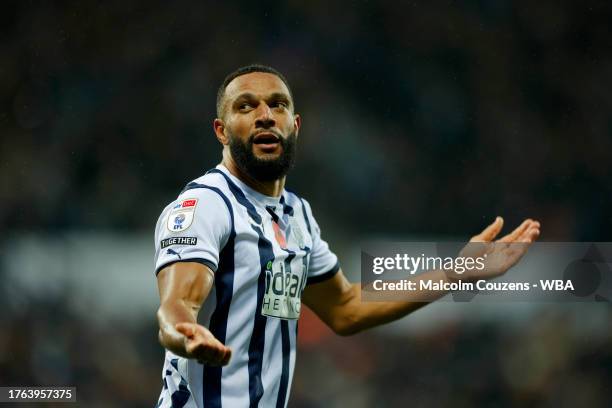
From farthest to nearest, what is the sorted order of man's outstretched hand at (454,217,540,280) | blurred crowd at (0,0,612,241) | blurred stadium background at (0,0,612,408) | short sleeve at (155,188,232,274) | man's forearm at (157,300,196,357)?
blurred crowd at (0,0,612,241), blurred stadium background at (0,0,612,408), man's outstretched hand at (454,217,540,280), short sleeve at (155,188,232,274), man's forearm at (157,300,196,357)

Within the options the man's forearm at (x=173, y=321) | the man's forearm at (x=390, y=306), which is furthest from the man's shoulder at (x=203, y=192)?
the man's forearm at (x=390, y=306)

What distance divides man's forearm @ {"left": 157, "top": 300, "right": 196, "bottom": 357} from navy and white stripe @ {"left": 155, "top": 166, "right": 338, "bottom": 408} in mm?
245

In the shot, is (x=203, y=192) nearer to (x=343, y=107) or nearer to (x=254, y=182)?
(x=254, y=182)

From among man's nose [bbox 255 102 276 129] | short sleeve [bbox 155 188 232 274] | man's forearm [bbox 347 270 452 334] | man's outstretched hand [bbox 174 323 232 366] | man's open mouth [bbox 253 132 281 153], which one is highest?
man's nose [bbox 255 102 276 129]

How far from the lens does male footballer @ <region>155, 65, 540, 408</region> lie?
9.06 ft

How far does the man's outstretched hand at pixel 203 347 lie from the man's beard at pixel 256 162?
1.03 meters

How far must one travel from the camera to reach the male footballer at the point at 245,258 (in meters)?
2.76

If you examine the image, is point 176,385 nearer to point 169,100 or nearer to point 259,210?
point 259,210

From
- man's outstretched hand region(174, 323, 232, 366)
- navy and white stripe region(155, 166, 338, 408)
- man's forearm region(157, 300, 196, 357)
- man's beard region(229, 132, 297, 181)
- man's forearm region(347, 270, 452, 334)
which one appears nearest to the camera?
man's outstretched hand region(174, 323, 232, 366)

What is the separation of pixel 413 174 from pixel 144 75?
263cm

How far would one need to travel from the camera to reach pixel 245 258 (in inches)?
116

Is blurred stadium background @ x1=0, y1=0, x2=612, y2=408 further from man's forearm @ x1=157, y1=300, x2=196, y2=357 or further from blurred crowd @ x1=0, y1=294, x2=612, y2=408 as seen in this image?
man's forearm @ x1=157, y1=300, x2=196, y2=357

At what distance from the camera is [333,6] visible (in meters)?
8.01

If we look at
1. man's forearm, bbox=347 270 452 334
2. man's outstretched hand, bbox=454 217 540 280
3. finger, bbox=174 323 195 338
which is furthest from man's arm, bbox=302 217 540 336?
finger, bbox=174 323 195 338
